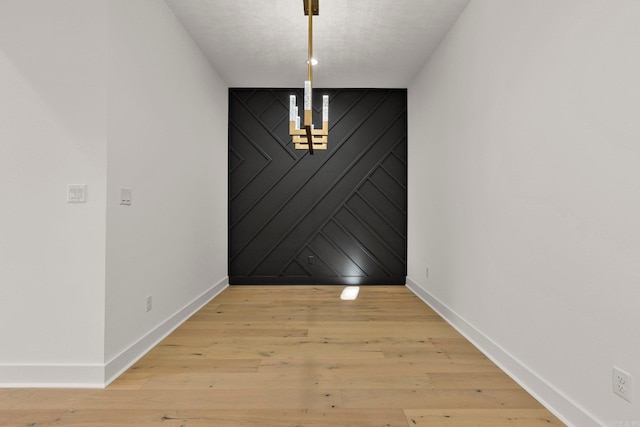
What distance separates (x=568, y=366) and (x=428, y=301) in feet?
6.84

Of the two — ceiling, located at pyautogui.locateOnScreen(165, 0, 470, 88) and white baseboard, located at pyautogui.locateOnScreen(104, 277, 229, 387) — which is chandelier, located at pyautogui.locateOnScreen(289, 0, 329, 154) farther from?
white baseboard, located at pyautogui.locateOnScreen(104, 277, 229, 387)

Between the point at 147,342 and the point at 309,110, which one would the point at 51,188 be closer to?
the point at 147,342

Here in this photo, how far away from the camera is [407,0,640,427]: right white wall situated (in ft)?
4.44

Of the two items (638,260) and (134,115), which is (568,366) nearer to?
(638,260)

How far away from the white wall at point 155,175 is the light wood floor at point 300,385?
0.96 feet

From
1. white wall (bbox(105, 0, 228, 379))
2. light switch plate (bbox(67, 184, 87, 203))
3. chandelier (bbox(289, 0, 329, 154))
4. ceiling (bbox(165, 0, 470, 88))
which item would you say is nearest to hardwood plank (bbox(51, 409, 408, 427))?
white wall (bbox(105, 0, 228, 379))

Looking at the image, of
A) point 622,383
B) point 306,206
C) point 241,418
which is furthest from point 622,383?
point 306,206

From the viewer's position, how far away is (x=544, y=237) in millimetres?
1811

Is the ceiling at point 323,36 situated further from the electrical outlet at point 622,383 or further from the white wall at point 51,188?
the electrical outlet at point 622,383

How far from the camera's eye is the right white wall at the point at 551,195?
53.2 inches

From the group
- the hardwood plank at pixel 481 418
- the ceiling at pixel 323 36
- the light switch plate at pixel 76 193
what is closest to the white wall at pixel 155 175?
the light switch plate at pixel 76 193

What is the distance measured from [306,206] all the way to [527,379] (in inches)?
127

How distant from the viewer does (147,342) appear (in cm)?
243

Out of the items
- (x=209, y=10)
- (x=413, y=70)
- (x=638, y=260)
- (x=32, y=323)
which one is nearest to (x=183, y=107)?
(x=209, y=10)
